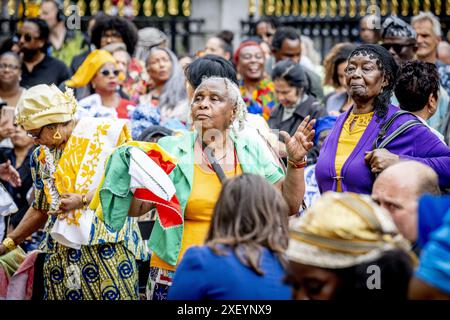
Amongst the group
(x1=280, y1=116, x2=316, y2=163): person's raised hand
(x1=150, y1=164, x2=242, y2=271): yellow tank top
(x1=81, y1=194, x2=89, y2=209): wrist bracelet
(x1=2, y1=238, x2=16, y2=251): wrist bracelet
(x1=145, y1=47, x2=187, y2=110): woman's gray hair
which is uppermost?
(x1=280, y1=116, x2=316, y2=163): person's raised hand

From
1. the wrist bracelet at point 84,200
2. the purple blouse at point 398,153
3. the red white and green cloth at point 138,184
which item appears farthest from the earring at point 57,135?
the purple blouse at point 398,153

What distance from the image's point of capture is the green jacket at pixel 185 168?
583 centimetres

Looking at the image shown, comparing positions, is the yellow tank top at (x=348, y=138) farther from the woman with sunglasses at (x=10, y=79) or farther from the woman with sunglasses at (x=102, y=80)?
the woman with sunglasses at (x=10, y=79)

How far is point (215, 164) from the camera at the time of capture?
5.89 m

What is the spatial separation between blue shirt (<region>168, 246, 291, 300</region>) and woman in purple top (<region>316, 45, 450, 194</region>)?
71.9 inches

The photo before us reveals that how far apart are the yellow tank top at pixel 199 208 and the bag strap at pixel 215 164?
4 cm

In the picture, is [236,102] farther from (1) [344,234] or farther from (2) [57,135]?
(1) [344,234]

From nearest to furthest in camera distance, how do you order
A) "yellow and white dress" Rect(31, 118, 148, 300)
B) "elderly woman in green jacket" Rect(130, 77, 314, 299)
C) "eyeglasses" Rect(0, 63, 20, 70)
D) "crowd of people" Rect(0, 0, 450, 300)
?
"crowd of people" Rect(0, 0, 450, 300), "elderly woman in green jacket" Rect(130, 77, 314, 299), "yellow and white dress" Rect(31, 118, 148, 300), "eyeglasses" Rect(0, 63, 20, 70)

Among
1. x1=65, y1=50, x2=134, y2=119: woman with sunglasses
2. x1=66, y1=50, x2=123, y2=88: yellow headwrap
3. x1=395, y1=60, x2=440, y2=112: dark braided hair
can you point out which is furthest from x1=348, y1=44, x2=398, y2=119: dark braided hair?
x1=66, y1=50, x2=123, y2=88: yellow headwrap

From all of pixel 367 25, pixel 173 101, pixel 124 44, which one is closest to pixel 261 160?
pixel 173 101

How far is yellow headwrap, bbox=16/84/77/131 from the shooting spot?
670 cm

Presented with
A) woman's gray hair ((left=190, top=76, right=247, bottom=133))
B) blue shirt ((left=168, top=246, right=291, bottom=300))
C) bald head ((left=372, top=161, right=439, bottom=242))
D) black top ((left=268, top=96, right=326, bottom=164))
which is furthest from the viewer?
black top ((left=268, top=96, right=326, bottom=164))

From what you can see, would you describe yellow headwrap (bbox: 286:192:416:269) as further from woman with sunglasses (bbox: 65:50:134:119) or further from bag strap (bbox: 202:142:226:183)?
woman with sunglasses (bbox: 65:50:134:119)
